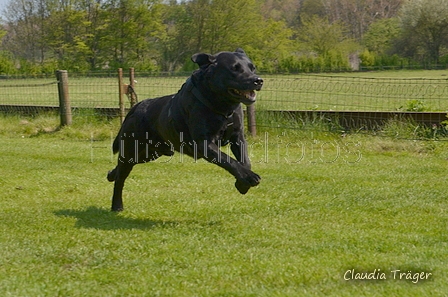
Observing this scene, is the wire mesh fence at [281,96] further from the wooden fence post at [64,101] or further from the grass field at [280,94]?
the wooden fence post at [64,101]

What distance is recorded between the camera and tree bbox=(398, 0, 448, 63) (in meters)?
52.7

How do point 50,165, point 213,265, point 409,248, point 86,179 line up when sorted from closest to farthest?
point 213,265 < point 409,248 < point 86,179 < point 50,165

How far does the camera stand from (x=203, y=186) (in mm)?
8391

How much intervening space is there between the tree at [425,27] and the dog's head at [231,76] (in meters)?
47.1

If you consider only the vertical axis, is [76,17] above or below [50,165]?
above

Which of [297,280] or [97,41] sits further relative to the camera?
[97,41]

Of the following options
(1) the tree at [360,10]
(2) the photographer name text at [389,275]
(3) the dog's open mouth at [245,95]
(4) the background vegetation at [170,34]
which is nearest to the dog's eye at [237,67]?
(3) the dog's open mouth at [245,95]

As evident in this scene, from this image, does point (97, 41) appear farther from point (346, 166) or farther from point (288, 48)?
point (346, 166)

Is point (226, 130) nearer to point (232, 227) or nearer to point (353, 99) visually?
point (232, 227)

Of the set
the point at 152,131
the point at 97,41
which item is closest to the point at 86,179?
the point at 152,131

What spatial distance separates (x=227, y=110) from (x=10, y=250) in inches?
89.7

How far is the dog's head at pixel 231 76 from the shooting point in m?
5.60

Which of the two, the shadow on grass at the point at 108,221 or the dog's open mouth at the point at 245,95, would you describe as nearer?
the dog's open mouth at the point at 245,95

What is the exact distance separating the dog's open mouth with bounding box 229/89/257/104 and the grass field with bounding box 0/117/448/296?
47.8 inches
